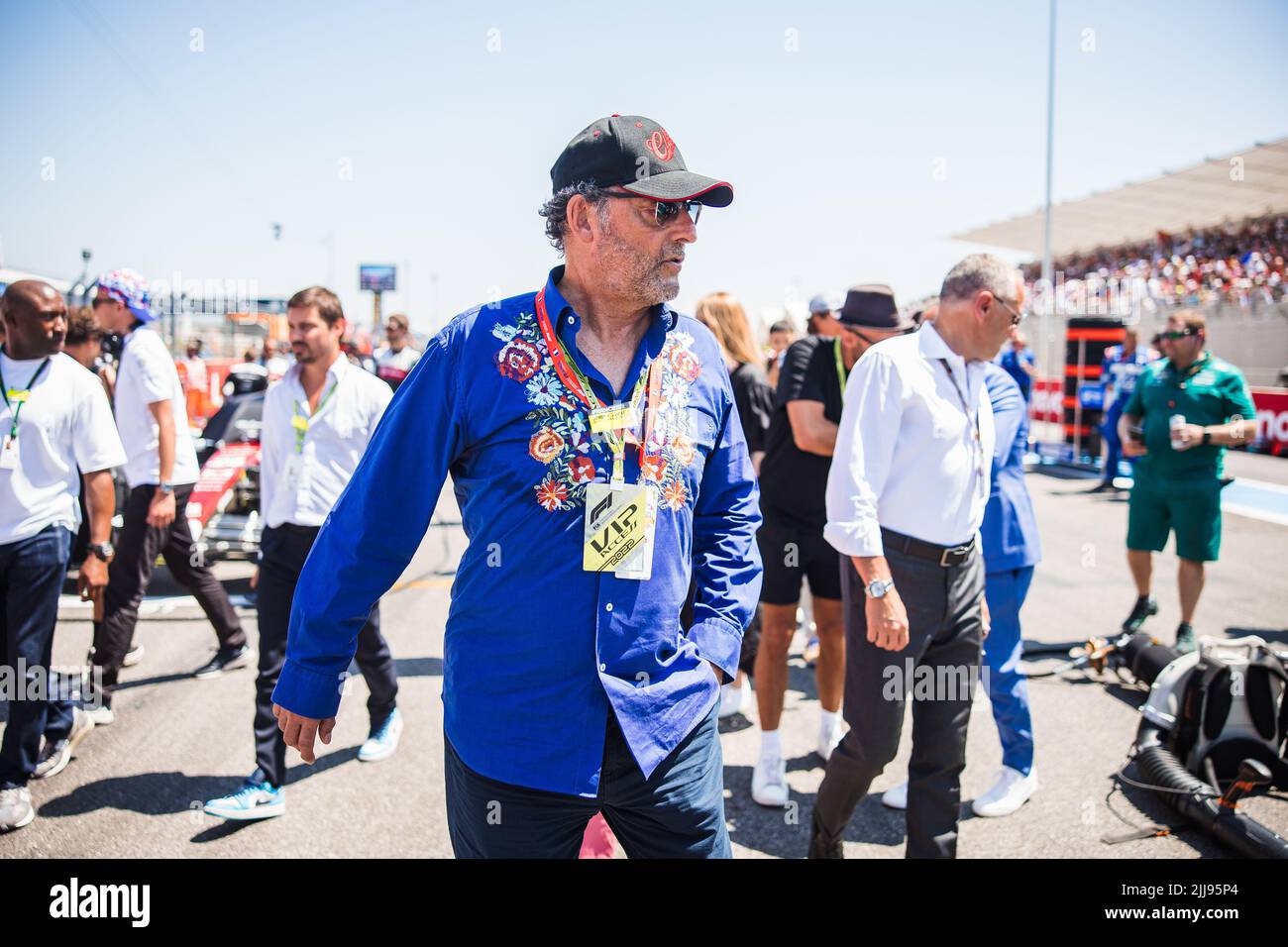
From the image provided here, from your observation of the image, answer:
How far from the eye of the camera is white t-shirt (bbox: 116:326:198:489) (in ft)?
15.0

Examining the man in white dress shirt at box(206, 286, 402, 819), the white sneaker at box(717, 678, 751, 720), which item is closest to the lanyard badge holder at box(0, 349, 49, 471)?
the man in white dress shirt at box(206, 286, 402, 819)

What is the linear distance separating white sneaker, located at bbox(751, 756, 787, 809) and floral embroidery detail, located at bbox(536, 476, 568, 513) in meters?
2.46

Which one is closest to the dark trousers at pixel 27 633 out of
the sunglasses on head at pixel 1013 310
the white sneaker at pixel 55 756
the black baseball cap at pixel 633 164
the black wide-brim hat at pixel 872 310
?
the white sneaker at pixel 55 756

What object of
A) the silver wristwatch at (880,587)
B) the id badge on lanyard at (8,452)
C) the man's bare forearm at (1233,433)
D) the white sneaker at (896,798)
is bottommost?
the white sneaker at (896,798)

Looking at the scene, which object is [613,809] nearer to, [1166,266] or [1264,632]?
[1264,632]

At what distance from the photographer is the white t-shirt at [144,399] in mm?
4562

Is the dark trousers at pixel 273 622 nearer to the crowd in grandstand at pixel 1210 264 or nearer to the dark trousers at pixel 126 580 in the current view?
the dark trousers at pixel 126 580

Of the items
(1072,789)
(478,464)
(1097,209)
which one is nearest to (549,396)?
(478,464)

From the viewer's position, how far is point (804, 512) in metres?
3.91

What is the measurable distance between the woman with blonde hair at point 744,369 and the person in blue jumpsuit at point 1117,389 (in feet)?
28.3

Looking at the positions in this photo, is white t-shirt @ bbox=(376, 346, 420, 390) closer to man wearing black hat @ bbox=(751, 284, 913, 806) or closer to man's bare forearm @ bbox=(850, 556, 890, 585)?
man wearing black hat @ bbox=(751, 284, 913, 806)

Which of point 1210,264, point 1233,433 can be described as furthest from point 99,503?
point 1210,264
